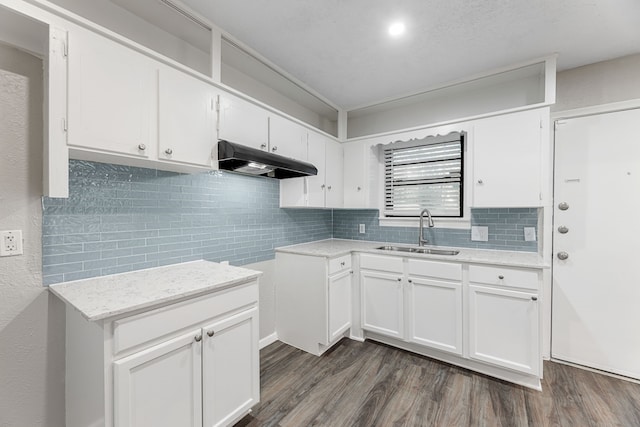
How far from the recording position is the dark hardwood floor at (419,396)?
175cm

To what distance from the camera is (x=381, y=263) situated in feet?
8.76

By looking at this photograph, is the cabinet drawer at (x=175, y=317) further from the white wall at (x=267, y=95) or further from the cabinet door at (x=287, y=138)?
the white wall at (x=267, y=95)

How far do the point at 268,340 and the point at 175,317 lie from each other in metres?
1.61

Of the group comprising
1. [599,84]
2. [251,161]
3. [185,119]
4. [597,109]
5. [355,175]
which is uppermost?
[599,84]

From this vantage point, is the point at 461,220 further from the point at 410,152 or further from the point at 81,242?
the point at 81,242

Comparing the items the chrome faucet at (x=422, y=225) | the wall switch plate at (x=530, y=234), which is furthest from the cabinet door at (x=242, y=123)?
the wall switch plate at (x=530, y=234)

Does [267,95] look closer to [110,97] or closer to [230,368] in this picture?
[110,97]

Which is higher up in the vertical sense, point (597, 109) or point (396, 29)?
point (396, 29)

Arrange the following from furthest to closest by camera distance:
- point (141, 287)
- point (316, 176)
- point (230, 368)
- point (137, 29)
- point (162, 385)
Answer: point (316, 176) → point (137, 29) → point (230, 368) → point (141, 287) → point (162, 385)

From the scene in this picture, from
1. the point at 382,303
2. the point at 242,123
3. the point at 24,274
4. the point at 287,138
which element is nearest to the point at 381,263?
the point at 382,303

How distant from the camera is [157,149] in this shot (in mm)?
1539

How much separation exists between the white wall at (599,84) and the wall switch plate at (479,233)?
1219mm

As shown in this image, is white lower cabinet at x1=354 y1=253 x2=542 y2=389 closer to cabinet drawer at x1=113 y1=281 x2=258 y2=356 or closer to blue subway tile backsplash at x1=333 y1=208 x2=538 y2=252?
blue subway tile backsplash at x1=333 y1=208 x2=538 y2=252

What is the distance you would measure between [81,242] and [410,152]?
3086 mm
